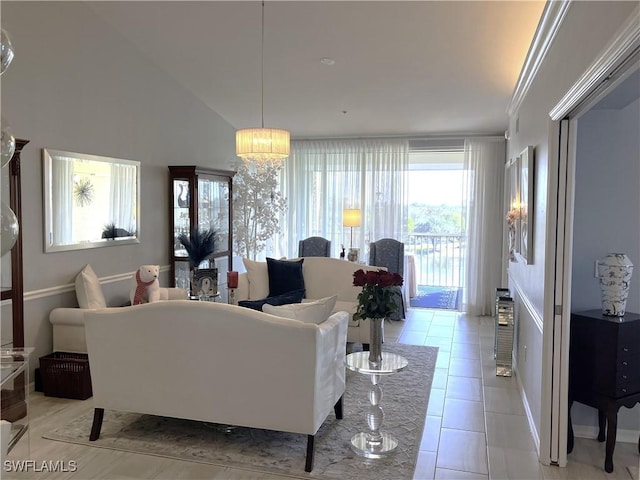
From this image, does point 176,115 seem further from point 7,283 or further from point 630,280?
point 630,280

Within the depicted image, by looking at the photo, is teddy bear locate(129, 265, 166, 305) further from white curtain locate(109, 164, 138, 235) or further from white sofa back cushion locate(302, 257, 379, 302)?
white sofa back cushion locate(302, 257, 379, 302)

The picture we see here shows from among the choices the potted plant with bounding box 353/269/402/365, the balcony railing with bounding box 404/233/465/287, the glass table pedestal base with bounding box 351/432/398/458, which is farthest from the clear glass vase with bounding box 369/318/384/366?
the balcony railing with bounding box 404/233/465/287

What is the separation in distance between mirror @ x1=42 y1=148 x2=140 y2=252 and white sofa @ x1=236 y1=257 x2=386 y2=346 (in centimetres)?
130

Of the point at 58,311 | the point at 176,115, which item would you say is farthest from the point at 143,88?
the point at 58,311

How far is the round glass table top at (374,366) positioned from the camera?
2.96 metres

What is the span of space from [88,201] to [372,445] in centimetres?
343

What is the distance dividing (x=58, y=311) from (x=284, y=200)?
397cm

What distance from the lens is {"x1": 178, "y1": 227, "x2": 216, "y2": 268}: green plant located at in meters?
5.94

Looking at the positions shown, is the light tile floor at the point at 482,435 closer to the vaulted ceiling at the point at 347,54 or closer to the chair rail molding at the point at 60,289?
the vaulted ceiling at the point at 347,54

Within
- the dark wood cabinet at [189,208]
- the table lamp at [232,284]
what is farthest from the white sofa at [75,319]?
the dark wood cabinet at [189,208]

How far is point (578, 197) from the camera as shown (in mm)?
3381

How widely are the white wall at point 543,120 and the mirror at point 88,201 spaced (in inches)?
151

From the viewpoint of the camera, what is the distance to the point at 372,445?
10.2 ft

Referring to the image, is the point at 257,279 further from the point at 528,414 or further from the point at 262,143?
the point at 528,414
